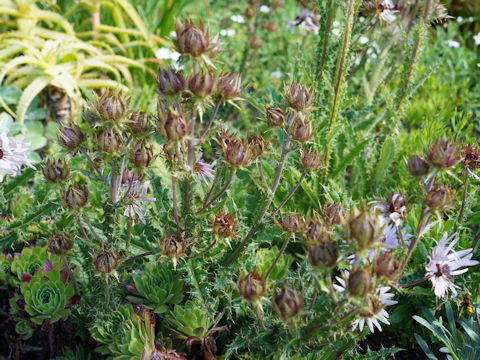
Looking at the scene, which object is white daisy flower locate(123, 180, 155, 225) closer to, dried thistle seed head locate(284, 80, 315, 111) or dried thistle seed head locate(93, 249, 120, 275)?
dried thistle seed head locate(93, 249, 120, 275)

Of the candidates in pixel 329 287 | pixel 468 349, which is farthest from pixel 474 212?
pixel 329 287

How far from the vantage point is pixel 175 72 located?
1.24 metres

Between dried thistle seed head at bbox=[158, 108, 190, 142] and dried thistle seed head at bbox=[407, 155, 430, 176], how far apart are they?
1.94 feet

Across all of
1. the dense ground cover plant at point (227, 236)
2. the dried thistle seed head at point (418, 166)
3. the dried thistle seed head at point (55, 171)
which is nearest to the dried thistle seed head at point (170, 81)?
the dense ground cover plant at point (227, 236)

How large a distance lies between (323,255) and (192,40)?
0.62 m

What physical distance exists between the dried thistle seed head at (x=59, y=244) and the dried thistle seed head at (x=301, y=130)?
0.74 m

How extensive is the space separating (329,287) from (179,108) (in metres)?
0.60

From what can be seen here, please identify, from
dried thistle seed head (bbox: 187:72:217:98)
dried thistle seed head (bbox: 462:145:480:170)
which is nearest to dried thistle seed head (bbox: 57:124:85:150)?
dried thistle seed head (bbox: 187:72:217:98)

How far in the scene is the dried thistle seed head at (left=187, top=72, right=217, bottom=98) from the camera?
3.93ft

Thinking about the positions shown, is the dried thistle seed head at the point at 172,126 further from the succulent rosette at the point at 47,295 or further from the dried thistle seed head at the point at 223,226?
the succulent rosette at the point at 47,295

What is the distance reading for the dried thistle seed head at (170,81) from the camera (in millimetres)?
1221

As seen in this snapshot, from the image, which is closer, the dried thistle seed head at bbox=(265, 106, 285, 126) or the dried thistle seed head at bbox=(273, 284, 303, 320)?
the dried thistle seed head at bbox=(273, 284, 303, 320)

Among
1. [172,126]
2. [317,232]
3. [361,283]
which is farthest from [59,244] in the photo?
[361,283]

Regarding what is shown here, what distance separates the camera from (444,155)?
3.87 ft
